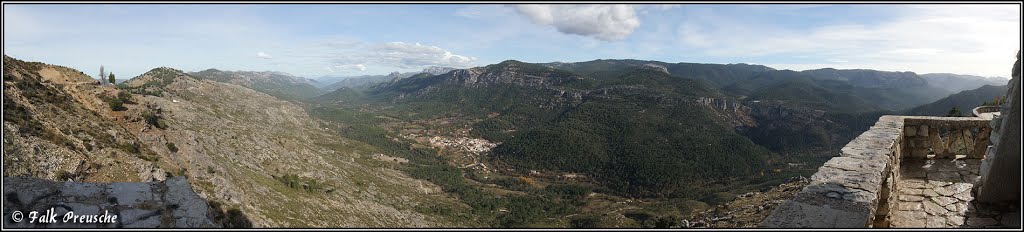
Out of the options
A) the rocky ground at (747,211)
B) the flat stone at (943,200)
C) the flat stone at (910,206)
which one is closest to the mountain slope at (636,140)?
the rocky ground at (747,211)

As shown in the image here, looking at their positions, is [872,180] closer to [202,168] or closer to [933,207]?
[933,207]

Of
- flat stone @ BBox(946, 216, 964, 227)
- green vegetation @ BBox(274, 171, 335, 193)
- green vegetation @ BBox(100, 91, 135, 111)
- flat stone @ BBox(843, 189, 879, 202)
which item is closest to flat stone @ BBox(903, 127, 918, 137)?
flat stone @ BBox(946, 216, 964, 227)

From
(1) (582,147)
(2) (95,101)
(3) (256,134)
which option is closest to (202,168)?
(2) (95,101)

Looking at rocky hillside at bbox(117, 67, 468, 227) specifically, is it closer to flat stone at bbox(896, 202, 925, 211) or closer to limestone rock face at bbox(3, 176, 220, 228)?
limestone rock face at bbox(3, 176, 220, 228)

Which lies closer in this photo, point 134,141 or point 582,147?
point 134,141

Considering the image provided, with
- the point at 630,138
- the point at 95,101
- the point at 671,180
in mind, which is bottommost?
the point at 671,180

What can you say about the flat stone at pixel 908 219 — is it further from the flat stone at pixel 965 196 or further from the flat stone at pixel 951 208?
the flat stone at pixel 965 196

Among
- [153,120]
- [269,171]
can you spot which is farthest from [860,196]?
[269,171]

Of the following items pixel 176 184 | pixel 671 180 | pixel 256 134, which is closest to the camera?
pixel 176 184
